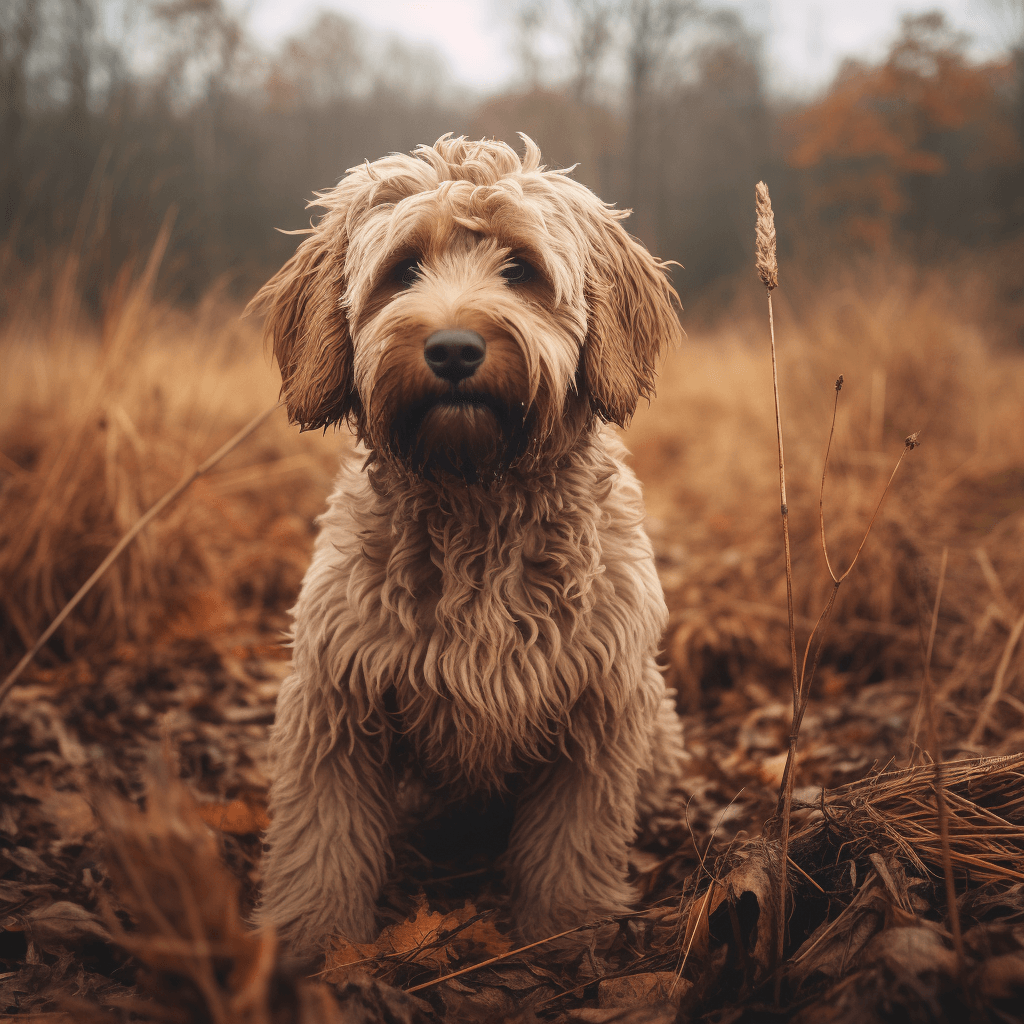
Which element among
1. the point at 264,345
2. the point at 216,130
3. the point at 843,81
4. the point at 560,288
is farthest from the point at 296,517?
the point at 843,81

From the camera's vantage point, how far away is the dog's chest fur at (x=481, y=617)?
87.7 inches

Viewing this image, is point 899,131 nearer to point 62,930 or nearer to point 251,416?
point 251,416

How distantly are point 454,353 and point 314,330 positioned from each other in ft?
2.09

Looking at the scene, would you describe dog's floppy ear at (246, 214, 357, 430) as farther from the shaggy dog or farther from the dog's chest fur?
the dog's chest fur

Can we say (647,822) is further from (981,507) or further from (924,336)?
(924,336)

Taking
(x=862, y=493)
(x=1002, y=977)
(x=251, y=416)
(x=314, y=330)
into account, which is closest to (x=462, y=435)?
(x=314, y=330)

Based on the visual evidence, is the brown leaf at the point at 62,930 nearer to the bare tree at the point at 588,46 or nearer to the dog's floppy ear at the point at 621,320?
the dog's floppy ear at the point at 621,320

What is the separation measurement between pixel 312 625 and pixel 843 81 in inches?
888

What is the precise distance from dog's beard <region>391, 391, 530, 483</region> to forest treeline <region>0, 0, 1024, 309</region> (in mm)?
2535

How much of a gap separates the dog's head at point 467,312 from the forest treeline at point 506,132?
199 cm

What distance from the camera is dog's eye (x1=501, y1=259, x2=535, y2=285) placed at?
7.54 ft

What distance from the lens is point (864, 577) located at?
4141 millimetres

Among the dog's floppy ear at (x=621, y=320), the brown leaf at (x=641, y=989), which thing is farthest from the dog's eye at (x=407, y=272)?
the brown leaf at (x=641, y=989)

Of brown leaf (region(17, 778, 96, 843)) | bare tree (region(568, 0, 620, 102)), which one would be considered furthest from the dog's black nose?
bare tree (region(568, 0, 620, 102))
